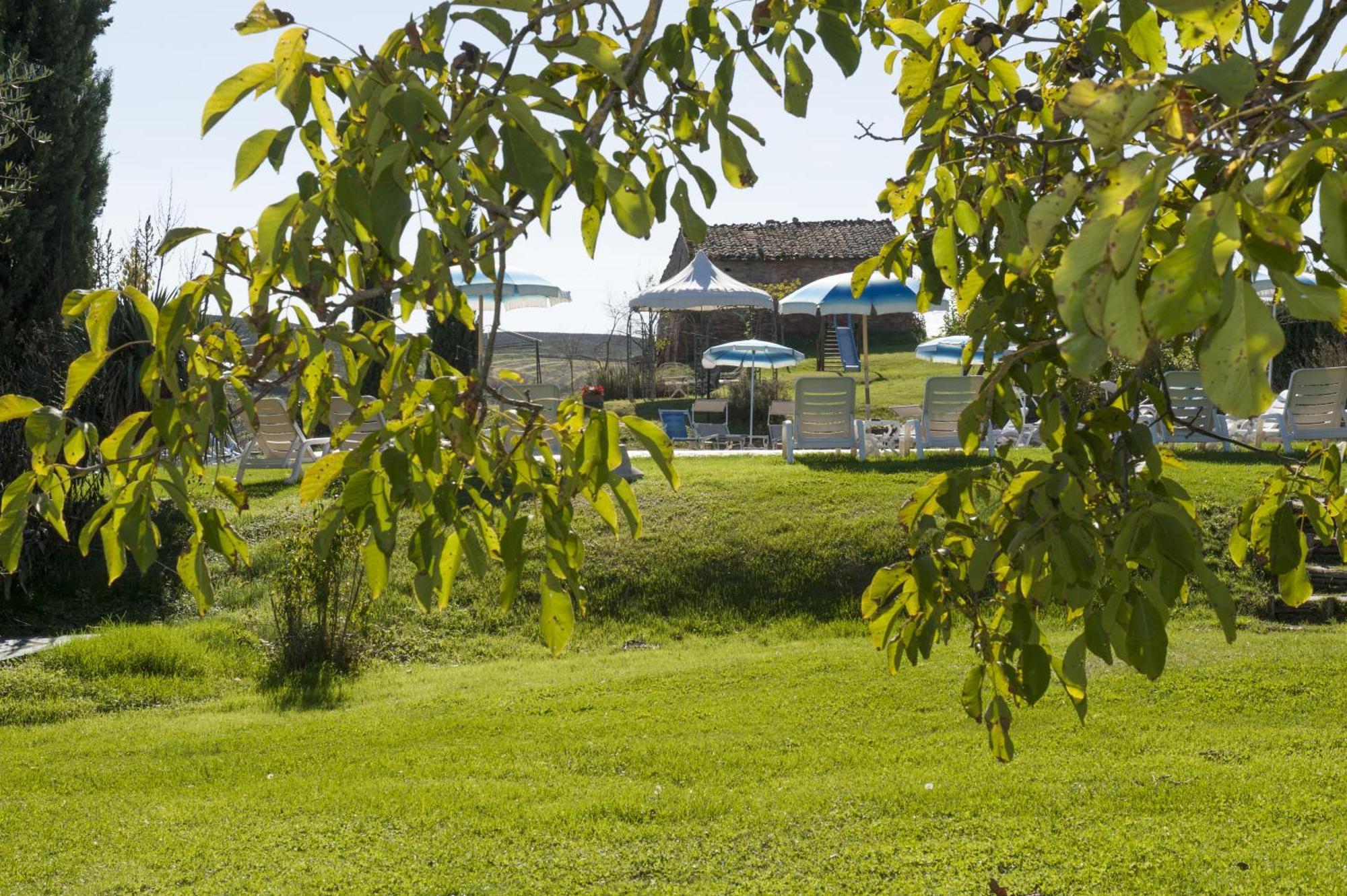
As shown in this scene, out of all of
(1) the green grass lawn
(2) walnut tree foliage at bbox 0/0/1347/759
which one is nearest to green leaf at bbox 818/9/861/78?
(2) walnut tree foliage at bbox 0/0/1347/759

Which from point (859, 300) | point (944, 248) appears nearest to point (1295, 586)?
point (944, 248)

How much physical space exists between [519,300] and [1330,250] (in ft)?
55.0

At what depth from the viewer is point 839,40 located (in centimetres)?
192

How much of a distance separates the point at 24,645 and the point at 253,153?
26.2 ft

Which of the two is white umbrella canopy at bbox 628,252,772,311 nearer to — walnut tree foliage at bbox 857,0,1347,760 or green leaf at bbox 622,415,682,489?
walnut tree foliage at bbox 857,0,1347,760

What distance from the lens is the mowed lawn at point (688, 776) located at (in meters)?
4.32

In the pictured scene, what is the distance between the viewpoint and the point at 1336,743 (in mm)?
5578

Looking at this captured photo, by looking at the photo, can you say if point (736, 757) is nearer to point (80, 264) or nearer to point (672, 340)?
point (80, 264)

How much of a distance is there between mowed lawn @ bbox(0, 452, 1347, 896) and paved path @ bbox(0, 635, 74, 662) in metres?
0.31

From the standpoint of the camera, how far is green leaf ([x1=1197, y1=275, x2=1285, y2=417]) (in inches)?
37.4

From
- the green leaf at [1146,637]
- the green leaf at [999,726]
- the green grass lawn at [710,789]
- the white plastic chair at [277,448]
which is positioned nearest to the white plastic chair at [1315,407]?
the green grass lawn at [710,789]

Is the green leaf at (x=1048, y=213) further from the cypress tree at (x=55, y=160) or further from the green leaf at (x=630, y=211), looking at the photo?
the cypress tree at (x=55, y=160)

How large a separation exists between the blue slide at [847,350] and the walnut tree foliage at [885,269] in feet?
101

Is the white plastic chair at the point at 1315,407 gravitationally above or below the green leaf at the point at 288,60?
below
